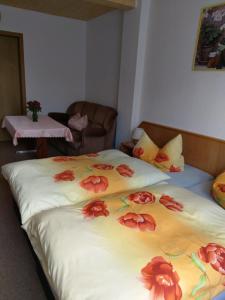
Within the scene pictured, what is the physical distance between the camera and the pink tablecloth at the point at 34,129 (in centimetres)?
310

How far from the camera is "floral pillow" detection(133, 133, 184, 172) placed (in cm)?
243

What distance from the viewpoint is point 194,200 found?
61.2 inches

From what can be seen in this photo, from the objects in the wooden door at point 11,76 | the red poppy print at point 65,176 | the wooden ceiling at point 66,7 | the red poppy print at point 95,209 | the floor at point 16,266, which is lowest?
the floor at point 16,266

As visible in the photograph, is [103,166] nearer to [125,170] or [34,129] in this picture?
[125,170]

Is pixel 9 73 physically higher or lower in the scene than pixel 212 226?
higher

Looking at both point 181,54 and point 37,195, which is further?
point 181,54

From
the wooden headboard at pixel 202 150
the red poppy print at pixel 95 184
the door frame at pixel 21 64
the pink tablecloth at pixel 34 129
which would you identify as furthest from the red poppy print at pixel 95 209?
the door frame at pixel 21 64

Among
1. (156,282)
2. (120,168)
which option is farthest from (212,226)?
(120,168)

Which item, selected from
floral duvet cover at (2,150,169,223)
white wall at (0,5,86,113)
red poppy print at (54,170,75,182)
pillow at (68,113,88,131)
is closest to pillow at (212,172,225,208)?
floral duvet cover at (2,150,169,223)

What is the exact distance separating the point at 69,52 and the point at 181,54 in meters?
2.88

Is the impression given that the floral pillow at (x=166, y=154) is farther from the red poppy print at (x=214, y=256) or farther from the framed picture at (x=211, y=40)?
the red poppy print at (x=214, y=256)

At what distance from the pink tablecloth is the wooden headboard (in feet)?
4.84

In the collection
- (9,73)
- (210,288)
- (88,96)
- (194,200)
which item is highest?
(9,73)

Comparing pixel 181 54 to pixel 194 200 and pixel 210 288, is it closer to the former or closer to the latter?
pixel 194 200
